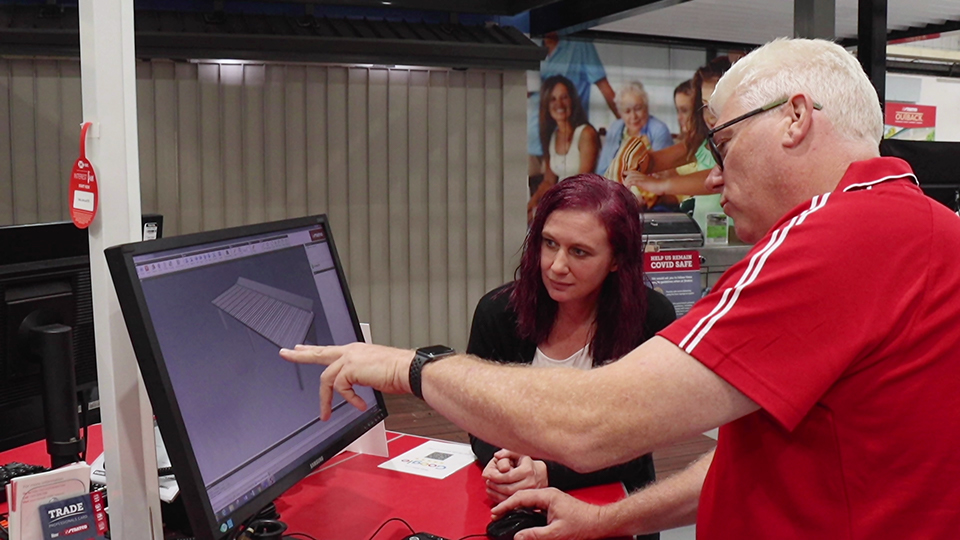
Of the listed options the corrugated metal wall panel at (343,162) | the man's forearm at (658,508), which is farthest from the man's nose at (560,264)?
the corrugated metal wall panel at (343,162)

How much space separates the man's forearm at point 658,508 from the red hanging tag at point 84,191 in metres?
0.99

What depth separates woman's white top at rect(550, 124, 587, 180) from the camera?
643 centimetres

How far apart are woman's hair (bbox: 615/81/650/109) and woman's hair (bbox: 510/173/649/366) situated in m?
4.54

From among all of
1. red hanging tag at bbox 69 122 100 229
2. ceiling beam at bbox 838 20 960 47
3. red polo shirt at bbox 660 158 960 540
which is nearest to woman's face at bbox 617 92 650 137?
ceiling beam at bbox 838 20 960 47

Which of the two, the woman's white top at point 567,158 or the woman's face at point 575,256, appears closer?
the woman's face at point 575,256

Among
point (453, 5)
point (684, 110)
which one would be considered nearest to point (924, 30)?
point (684, 110)

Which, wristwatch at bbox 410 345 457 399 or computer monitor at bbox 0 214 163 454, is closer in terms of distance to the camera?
wristwatch at bbox 410 345 457 399

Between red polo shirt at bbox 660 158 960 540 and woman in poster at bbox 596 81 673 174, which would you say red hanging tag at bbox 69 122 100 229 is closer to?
red polo shirt at bbox 660 158 960 540

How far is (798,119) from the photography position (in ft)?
3.80

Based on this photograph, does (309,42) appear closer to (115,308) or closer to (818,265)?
(115,308)

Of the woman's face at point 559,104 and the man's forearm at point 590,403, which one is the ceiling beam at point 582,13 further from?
the man's forearm at point 590,403

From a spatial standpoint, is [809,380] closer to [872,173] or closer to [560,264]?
[872,173]

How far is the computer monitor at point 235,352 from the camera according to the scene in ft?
3.36

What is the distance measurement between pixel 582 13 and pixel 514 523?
199 inches
